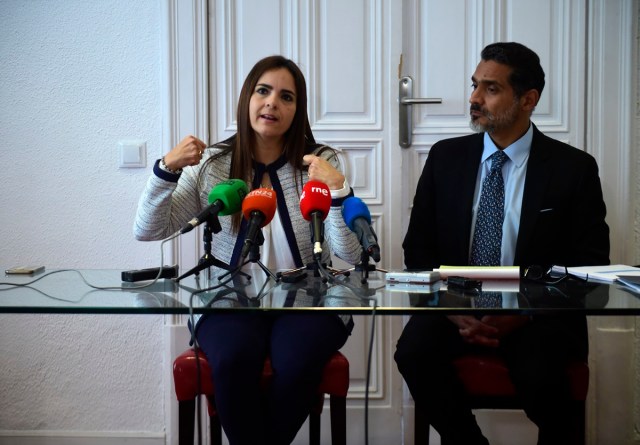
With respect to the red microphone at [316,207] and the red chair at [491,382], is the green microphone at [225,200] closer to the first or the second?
the red microphone at [316,207]

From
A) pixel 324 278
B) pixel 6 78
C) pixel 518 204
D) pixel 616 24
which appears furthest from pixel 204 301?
pixel 616 24

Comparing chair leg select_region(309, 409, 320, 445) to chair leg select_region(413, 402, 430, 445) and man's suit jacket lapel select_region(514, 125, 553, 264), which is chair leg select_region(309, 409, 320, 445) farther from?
man's suit jacket lapel select_region(514, 125, 553, 264)

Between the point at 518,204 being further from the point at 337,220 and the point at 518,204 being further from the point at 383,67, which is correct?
the point at 383,67

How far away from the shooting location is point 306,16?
2424 millimetres

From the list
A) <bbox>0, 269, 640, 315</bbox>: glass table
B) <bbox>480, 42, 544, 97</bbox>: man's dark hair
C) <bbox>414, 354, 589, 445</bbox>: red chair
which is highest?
<bbox>480, 42, 544, 97</bbox>: man's dark hair

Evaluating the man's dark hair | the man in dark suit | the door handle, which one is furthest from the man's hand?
the door handle

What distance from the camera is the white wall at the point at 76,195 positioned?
2430 millimetres

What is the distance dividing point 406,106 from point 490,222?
729mm

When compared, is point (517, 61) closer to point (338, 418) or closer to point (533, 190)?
point (533, 190)

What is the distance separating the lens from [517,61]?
2.09 meters

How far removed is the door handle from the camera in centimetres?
244

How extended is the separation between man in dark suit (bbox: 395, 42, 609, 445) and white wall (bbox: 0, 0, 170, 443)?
3.84 ft

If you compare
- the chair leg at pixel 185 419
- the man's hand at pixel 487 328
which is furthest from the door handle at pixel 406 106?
the chair leg at pixel 185 419

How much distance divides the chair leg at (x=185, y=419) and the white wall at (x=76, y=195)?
3.17 feet
